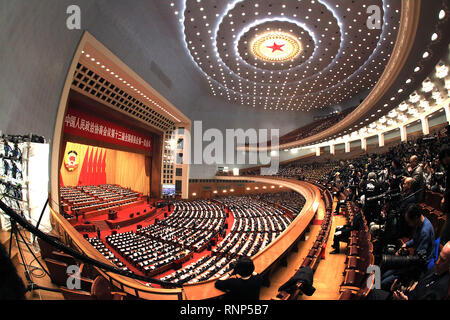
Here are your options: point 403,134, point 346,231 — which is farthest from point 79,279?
point 403,134

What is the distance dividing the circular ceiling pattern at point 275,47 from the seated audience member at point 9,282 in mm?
15540

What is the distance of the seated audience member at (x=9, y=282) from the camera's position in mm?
797

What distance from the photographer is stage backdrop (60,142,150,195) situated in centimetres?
1847

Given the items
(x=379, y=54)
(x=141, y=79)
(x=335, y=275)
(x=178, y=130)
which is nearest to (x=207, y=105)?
(x=178, y=130)

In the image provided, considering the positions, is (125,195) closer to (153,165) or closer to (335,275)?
(153,165)

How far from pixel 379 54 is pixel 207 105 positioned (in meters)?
16.4

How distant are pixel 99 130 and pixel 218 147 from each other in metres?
15.1

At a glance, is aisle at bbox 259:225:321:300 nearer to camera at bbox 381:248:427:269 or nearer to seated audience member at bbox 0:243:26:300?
camera at bbox 381:248:427:269

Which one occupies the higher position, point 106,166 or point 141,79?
point 141,79

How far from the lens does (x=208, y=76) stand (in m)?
18.8

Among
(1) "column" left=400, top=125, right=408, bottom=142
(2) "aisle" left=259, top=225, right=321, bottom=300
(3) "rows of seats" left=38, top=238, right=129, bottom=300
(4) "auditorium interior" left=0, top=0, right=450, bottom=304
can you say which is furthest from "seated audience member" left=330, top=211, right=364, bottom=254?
(1) "column" left=400, top=125, right=408, bottom=142

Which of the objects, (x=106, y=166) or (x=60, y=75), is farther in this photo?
(x=106, y=166)

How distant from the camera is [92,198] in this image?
15555 mm

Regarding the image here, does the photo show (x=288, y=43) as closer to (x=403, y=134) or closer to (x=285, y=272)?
(x=403, y=134)
